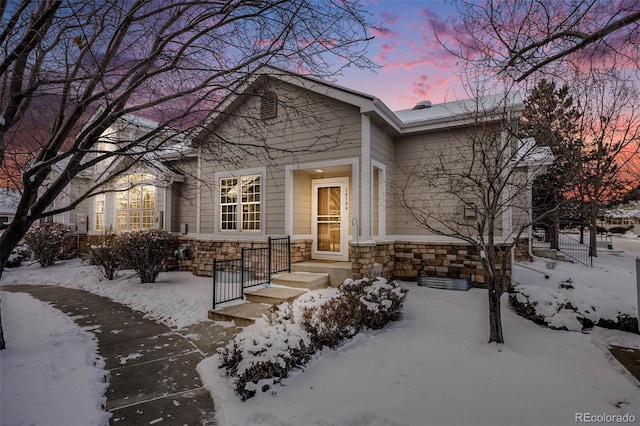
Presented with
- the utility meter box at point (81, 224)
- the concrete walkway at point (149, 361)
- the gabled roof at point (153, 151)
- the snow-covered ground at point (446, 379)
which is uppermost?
the gabled roof at point (153, 151)

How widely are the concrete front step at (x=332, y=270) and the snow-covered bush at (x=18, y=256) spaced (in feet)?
38.5

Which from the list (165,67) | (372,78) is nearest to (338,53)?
(372,78)

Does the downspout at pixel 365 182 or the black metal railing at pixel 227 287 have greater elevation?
the downspout at pixel 365 182

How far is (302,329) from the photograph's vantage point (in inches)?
169

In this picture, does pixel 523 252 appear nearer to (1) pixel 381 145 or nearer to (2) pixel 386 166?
(2) pixel 386 166

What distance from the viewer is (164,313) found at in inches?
253

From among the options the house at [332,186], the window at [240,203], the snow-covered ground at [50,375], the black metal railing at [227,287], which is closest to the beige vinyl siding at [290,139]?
the house at [332,186]

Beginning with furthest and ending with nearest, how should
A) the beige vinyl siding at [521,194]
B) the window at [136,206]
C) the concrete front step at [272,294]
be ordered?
the window at [136,206], the concrete front step at [272,294], the beige vinyl siding at [521,194]

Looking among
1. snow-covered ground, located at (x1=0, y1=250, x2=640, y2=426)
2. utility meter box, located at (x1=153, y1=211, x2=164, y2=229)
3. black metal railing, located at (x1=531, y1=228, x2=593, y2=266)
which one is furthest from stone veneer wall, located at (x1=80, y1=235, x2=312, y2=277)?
black metal railing, located at (x1=531, y1=228, x2=593, y2=266)

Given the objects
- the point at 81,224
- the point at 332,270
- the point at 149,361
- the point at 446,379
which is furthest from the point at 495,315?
the point at 81,224

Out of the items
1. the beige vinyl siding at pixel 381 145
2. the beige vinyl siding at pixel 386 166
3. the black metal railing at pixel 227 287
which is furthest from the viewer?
the beige vinyl siding at pixel 386 166

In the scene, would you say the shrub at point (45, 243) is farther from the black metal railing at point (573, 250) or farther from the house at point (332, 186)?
the black metal railing at point (573, 250)

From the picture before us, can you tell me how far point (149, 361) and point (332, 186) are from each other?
235 inches

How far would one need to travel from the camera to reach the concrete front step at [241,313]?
557 centimetres
